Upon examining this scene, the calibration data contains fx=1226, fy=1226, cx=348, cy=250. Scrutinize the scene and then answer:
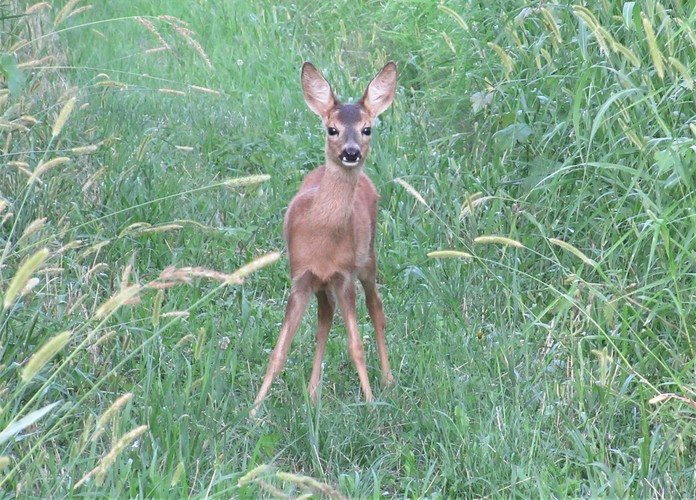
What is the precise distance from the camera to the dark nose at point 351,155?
5461mm

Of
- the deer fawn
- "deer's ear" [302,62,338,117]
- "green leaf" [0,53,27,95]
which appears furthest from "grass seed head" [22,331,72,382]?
"deer's ear" [302,62,338,117]

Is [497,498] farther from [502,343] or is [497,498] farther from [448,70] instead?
[448,70]

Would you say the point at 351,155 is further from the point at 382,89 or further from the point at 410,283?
the point at 410,283

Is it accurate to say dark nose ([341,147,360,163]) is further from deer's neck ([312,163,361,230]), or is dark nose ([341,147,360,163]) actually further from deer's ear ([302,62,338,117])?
deer's ear ([302,62,338,117])

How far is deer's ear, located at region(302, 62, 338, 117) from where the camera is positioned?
5.86 metres

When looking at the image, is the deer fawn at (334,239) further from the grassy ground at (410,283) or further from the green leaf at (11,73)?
the green leaf at (11,73)

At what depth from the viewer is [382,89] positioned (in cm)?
598

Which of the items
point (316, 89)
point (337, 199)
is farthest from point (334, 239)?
point (316, 89)

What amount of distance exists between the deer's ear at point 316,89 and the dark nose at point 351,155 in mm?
436

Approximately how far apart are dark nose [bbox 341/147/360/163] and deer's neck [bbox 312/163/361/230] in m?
0.15

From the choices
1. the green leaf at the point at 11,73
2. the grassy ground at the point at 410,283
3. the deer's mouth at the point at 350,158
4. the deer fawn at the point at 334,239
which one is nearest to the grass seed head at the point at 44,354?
the grassy ground at the point at 410,283

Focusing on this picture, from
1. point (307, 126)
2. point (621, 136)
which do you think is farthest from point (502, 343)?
point (307, 126)

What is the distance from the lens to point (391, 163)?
7.13m

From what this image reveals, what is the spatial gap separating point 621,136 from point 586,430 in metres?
1.43
